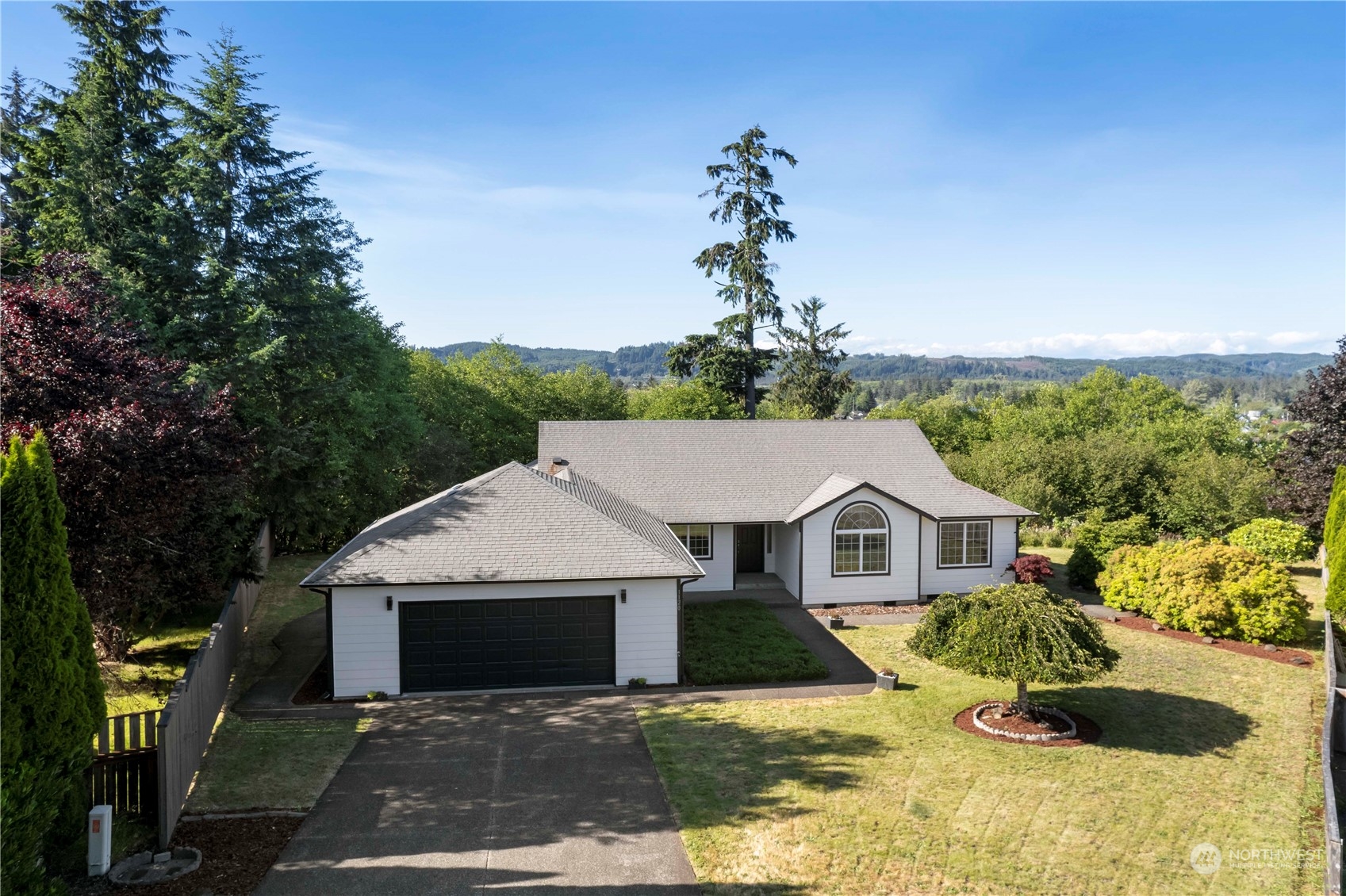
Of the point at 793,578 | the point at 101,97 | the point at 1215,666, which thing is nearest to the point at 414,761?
the point at 793,578

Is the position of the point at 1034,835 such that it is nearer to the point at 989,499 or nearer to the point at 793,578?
the point at 793,578

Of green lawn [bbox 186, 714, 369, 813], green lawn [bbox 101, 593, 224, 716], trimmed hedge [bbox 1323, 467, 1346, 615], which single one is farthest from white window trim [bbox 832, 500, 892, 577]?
green lawn [bbox 101, 593, 224, 716]

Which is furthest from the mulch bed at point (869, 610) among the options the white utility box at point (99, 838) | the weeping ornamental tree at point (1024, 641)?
the white utility box at point (99, 838)

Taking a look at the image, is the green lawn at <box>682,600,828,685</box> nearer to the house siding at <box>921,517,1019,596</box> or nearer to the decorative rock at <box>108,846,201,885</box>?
the house siding at <box>921,517,1019,596</box>

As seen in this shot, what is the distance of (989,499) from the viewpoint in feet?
79.6

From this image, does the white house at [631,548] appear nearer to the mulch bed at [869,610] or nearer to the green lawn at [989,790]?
the mulch bed at [869,610]

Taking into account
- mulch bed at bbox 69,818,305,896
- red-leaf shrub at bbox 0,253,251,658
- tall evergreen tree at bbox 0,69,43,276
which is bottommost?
mulch bed at bbox 69,818,305,896

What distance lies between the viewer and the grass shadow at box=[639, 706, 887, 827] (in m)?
11.0

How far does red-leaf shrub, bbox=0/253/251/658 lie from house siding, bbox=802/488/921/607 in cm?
1436

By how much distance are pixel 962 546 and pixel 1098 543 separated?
4.17 m

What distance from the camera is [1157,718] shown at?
14.2m

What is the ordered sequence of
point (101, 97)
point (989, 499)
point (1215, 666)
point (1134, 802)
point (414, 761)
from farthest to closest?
point (989, 499)
point (101, 97)
point (1215, 666)
point (414, 761)
point (1134, 802)

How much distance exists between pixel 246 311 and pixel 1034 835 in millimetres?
22646

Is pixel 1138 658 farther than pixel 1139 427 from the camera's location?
No
